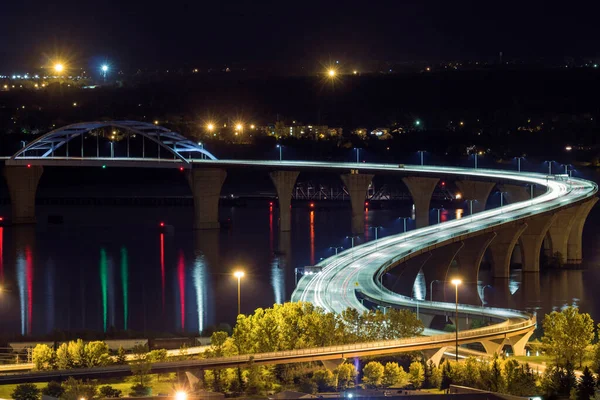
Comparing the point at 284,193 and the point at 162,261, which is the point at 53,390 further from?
the point at 284,193

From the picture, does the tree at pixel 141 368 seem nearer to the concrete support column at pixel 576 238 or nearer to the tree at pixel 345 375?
the tree at pixel 345 375

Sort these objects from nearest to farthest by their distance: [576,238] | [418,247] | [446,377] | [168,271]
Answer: [446,377] → [418,247] → [168,271] → [576,238]

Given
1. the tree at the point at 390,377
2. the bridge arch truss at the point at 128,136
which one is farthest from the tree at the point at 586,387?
the bridge arch truss at the point at 128,136

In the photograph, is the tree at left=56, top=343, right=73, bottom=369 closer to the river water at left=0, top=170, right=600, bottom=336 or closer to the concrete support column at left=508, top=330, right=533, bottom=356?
the river water at left=0, top=170, right=600, bottom=336

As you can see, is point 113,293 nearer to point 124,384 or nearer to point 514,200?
point 124,384

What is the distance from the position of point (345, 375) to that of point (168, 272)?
38.8 meters

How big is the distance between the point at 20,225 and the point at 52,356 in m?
72.7

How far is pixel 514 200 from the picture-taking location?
9475 cm

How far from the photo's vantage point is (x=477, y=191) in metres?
98.9

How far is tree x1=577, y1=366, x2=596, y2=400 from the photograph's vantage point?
122 feet

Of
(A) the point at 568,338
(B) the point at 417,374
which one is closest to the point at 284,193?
(A) the point at 568,338

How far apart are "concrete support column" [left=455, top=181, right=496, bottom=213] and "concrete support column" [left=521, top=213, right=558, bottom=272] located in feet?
59.2

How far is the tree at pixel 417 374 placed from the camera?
40072 mm

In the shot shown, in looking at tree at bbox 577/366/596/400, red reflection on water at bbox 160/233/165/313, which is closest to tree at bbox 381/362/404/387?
tree at bbox 577/366/596/400
